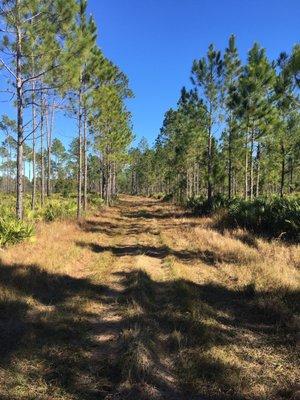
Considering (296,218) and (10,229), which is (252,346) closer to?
(10,229)

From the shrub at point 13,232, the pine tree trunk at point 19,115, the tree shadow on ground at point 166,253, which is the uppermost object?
the pine tree trunk at point 19,115

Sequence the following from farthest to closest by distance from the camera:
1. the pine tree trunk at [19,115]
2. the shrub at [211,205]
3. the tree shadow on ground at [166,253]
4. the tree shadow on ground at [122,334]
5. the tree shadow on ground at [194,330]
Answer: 1. the shrub at [211,205]
2. the pine tree trunk at [19,115]
3. the tree shadow on ground at [166,253]
4. the tree shadow on ground at [194,330]
5. the tree shadow on ground at [122,334]

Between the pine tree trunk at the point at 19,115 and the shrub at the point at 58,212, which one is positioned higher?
the pine tree trunk at the point at 19,115

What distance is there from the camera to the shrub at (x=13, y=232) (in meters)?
13.0

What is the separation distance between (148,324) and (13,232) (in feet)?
26.1

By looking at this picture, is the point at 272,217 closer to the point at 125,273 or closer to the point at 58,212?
the point at 125,273

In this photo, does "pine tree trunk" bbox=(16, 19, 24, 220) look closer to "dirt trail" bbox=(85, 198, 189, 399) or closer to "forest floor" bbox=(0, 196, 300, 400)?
"forest floor" bbox=(0, 196, 300, 400)

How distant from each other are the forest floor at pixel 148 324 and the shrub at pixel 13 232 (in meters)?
0.47

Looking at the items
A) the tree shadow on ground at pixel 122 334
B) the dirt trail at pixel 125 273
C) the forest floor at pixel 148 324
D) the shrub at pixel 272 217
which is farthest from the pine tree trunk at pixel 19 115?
the shrub at pixel 272 217

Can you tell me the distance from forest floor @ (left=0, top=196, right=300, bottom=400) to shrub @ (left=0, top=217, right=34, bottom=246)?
1.55ft

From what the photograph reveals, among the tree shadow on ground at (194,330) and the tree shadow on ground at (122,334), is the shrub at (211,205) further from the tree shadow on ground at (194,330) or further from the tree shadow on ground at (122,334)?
the tree shadow on ground at (122,334)

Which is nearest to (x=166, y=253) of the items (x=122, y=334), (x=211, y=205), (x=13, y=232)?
(x=13, y=232)

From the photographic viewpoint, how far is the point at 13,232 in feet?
43.7

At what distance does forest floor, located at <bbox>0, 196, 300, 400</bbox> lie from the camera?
16.0 ft
